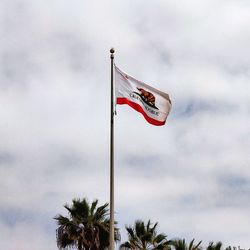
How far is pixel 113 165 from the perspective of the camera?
54.5 feet

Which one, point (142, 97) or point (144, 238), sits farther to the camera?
point (144, 238)

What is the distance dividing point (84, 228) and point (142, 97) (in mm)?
14194

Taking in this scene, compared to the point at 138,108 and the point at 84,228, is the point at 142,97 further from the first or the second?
the point at 84,228

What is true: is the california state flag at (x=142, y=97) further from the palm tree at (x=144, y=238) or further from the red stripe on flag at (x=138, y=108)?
the palm tree at (x=144, y=238)

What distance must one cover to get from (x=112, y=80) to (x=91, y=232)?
1439 centimetres

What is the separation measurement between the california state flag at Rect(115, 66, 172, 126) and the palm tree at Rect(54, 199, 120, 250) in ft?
44.3

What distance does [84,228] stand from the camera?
3048cm

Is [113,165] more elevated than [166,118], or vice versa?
[166,118]

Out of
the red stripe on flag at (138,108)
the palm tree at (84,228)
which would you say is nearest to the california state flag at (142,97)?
the red stripe on flag at (138,108)

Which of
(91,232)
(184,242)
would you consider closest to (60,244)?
(91,232)

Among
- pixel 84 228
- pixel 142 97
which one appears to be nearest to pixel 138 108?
pixel 142 97

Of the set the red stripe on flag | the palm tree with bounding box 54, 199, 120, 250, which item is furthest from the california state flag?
the palm tree with bounding box 54, 199, 120, 250

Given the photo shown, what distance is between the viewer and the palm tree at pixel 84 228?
29.6 meters

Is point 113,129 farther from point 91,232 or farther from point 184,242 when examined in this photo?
point 184,242
